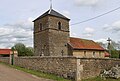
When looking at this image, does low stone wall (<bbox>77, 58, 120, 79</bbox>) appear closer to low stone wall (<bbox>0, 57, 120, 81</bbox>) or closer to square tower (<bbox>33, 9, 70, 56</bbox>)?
low stone wall (<bbox>0, 57, 120, 81</bbox>)

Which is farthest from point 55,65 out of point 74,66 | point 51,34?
point 51,34

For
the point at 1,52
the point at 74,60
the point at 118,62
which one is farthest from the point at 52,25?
the point at 1,52

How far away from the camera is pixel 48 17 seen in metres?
31.8

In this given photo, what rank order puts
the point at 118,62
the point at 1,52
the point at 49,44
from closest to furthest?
1. the point at 118,62
2. the point at 49,44
3. the point at 1,52

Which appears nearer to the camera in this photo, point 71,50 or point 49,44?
point 49,44

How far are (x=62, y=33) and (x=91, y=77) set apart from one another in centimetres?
1750

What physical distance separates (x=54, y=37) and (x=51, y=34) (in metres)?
0.79

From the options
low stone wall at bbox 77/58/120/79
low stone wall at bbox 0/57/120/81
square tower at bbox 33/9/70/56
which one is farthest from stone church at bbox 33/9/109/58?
low stone wall at bbox 77/58/120/79

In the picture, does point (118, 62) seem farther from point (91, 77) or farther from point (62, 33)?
point (62, 33)

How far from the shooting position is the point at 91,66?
17016mm

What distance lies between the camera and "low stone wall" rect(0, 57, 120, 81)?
52.0 feet

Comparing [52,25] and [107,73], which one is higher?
[52,25]

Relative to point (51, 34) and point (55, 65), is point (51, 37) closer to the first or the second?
point (51, 34)

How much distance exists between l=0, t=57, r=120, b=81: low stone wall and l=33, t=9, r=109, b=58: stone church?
1033cm
